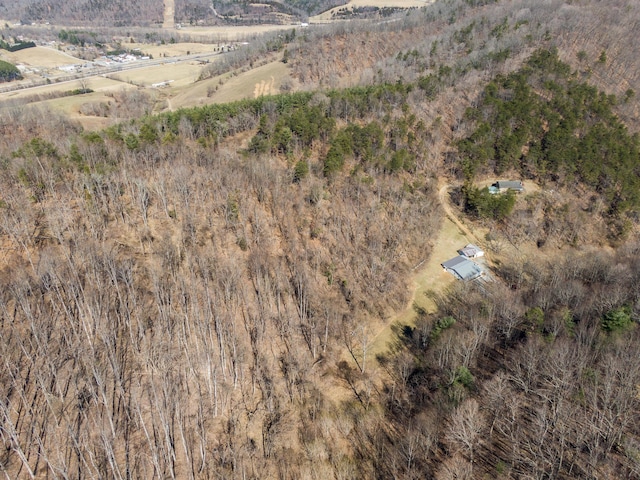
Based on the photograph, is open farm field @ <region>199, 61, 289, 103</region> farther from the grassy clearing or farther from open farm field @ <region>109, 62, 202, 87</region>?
open farm field @ <region>109, 62, 202, 87</region>

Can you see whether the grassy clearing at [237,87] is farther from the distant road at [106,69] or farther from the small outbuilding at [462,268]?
the small outbuilding at [462,268]

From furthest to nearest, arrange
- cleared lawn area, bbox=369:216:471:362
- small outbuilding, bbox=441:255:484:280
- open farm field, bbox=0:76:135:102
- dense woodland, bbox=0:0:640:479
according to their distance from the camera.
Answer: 1. open farm field, bbox=0:76:135:102
2. small outbuilding, bbox=441:255:484:280
3. cleared lawn area, bbox=369:216:471:362
4. dense woodland, bbox=0:0:640:479

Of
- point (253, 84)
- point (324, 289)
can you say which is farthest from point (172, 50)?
point (324, 289)

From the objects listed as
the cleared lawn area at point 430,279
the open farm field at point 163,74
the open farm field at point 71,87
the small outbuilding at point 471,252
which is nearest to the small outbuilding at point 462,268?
the cleared lawn area at point 430,279

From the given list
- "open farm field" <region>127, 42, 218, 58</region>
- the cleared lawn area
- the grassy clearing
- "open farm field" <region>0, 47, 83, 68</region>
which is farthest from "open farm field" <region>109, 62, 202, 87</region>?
the cleared lawn area

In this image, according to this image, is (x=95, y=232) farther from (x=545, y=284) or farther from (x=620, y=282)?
(x=620, y=282)
